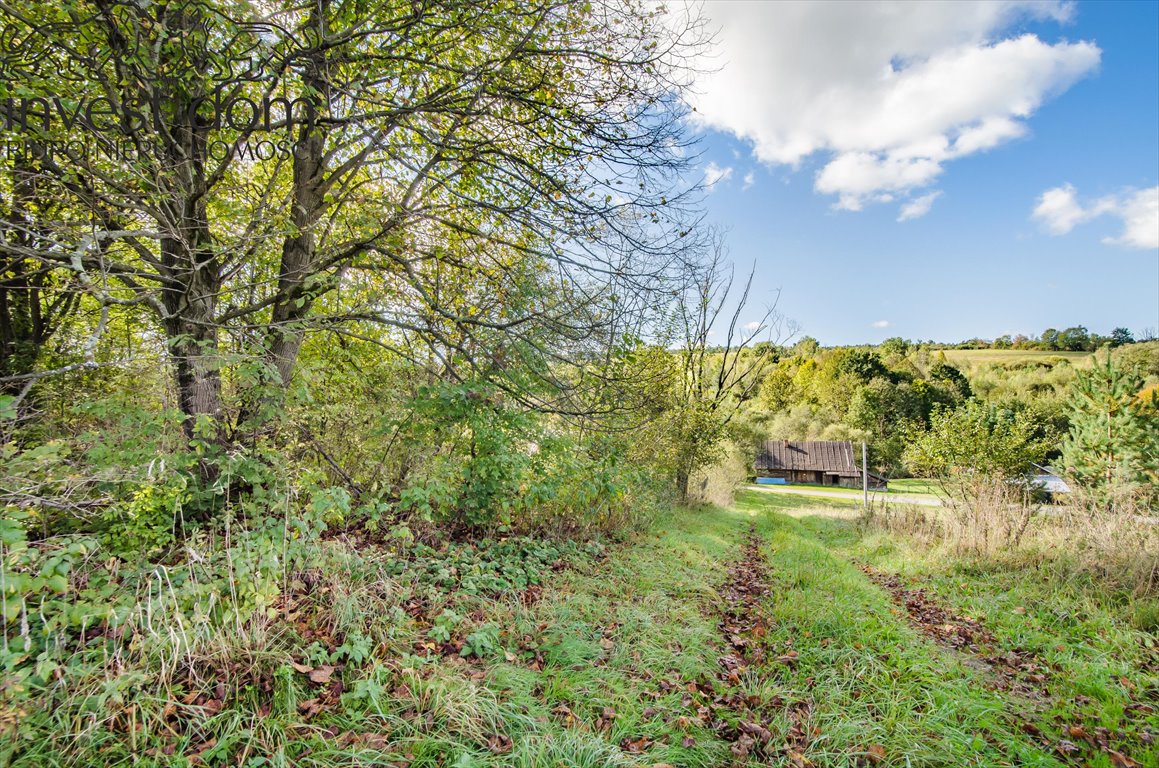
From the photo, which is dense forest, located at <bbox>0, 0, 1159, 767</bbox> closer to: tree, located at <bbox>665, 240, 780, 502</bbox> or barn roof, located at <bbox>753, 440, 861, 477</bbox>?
tree, located at <bbox>665, 240, 780, 502</bbox>

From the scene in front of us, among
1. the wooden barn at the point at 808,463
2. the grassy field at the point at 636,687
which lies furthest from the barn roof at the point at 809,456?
the grassy field at the point at 636,687

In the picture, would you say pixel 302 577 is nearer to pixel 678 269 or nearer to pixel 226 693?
pixel 226 693

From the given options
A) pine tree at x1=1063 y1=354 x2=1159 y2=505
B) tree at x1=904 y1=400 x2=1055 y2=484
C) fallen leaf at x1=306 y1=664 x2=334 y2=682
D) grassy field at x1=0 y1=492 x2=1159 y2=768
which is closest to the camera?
grassy field at x1=0 y1=492 x2=1159 y2=768

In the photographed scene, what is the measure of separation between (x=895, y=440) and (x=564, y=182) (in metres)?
40.3

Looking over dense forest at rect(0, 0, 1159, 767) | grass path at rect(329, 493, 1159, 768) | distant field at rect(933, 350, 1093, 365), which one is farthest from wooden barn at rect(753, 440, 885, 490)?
grass path at rect(329, 493, 1159, 768)

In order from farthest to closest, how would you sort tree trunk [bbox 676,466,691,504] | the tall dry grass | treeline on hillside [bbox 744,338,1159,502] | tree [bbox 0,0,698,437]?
tree trunk [bbox 676,466,691,504]
treeline on hillside [bbox 744,338,1159,502]
the tall dry grass
tree [bbox 0,0,698,437]

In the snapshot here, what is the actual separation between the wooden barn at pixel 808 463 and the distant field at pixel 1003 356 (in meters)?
28.8

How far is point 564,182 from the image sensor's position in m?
5.45

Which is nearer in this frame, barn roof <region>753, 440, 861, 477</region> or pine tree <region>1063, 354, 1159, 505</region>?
pine tree <region>1063, 354, 1159, 505</region>

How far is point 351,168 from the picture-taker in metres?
5.38

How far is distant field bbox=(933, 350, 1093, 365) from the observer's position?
51675mm

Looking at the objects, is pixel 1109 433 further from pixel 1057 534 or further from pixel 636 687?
Answer: pixel 636 687

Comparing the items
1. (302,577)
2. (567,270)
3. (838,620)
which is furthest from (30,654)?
(838,620)

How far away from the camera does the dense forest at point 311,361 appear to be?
7.95 feet
